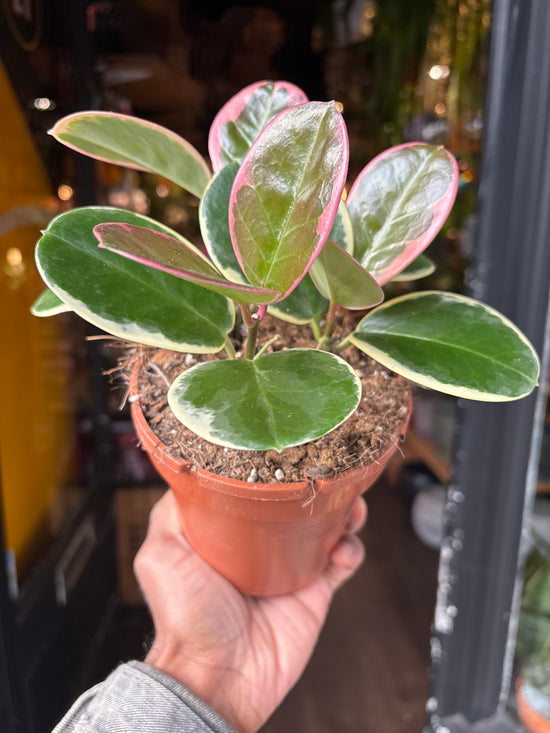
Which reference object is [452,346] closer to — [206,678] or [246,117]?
[246,117]

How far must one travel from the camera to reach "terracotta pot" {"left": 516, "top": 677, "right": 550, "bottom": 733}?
1.04 m

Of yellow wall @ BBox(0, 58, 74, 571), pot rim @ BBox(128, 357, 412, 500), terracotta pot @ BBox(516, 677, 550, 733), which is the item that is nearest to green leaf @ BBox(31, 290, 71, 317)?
pot rim @ BBox(128, 357, 412, 500)

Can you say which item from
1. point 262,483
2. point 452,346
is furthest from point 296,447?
point 452,346

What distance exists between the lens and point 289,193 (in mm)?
341

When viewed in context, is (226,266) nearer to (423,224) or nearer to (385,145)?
(423,224)

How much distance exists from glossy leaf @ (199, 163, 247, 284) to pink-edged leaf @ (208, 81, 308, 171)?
0.06 meters

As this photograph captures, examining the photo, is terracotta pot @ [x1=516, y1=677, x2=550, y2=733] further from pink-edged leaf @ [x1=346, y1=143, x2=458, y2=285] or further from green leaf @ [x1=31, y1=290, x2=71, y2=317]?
green leaf @ [x1=31, y1=290, x2=71, y2=317]

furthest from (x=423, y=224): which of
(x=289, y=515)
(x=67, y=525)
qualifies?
(x=67, y=525)

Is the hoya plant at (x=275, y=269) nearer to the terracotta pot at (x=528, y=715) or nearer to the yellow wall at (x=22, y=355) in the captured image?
the yellow wall at (x=22, y=355)

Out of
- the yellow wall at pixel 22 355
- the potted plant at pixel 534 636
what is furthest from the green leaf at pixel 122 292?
the potted plant at pixel 534 636

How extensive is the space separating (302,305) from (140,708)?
1.23 ft

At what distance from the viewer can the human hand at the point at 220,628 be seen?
547 millimetres

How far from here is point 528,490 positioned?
3.21 ft

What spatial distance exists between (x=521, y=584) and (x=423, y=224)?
3.04ft
